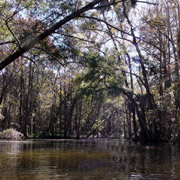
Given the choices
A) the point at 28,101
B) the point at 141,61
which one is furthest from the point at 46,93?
the point at 141,61

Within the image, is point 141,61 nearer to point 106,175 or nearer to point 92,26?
point 92,26

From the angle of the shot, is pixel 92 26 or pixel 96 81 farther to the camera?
pixel 96 81

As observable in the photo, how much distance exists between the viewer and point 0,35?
9141mm

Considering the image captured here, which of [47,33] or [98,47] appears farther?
[98,47]

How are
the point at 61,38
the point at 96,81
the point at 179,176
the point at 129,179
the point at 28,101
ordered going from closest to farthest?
1. the point at 129,179
2. the point at 179,176
3. the point at 61,38
4. the point at 96,81
5. the point at 28,101

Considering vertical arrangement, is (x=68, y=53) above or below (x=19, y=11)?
below

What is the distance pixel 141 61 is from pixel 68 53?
9.69m

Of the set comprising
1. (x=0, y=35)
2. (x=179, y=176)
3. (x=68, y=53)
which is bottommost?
(x=179, y=176)

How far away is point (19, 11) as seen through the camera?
7969 millimetres

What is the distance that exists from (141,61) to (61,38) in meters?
9.86

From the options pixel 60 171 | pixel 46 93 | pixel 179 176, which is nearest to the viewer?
pixel 179 176

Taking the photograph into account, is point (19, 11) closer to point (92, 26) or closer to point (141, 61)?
point (92, 26)

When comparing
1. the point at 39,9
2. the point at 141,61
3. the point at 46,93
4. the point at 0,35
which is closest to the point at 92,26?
the point at 39,9

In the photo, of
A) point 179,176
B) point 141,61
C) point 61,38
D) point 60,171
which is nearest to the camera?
point 179,176
